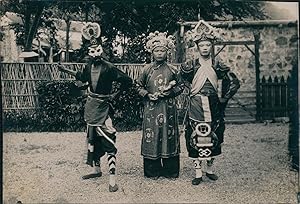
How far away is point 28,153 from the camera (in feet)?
11.7

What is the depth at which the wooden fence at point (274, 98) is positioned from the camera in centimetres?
371

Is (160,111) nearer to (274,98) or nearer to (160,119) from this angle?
(160,119)

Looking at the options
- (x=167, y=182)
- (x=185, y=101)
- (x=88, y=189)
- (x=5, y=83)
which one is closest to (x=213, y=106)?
(x=185, y=101)

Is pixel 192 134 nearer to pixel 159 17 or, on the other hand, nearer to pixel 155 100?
pixel 155 100

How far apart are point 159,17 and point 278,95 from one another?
1133 mm

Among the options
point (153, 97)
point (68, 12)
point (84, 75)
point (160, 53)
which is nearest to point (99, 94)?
point (84, 75)

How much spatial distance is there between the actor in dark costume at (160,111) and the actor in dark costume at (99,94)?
0.20m

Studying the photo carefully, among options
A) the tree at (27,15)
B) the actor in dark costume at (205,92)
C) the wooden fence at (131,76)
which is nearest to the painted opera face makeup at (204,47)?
the actor in dark costume at (205,92)

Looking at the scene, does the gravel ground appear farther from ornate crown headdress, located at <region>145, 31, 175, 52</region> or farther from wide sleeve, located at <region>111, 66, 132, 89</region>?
ornate crown headdress, located at <region>145, 31, 175, 52</region>

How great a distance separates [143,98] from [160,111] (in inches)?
6.6

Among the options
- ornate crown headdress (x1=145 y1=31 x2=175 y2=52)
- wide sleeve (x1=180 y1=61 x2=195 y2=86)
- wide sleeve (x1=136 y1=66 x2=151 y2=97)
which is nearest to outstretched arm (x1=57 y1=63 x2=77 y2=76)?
wide sleeve (x1=136 y1=66 x2=151 y2=97)

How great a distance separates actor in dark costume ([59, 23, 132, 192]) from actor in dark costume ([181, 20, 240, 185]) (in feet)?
1.70

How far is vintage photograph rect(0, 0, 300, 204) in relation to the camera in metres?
3.53

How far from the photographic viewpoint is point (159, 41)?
139 inches
